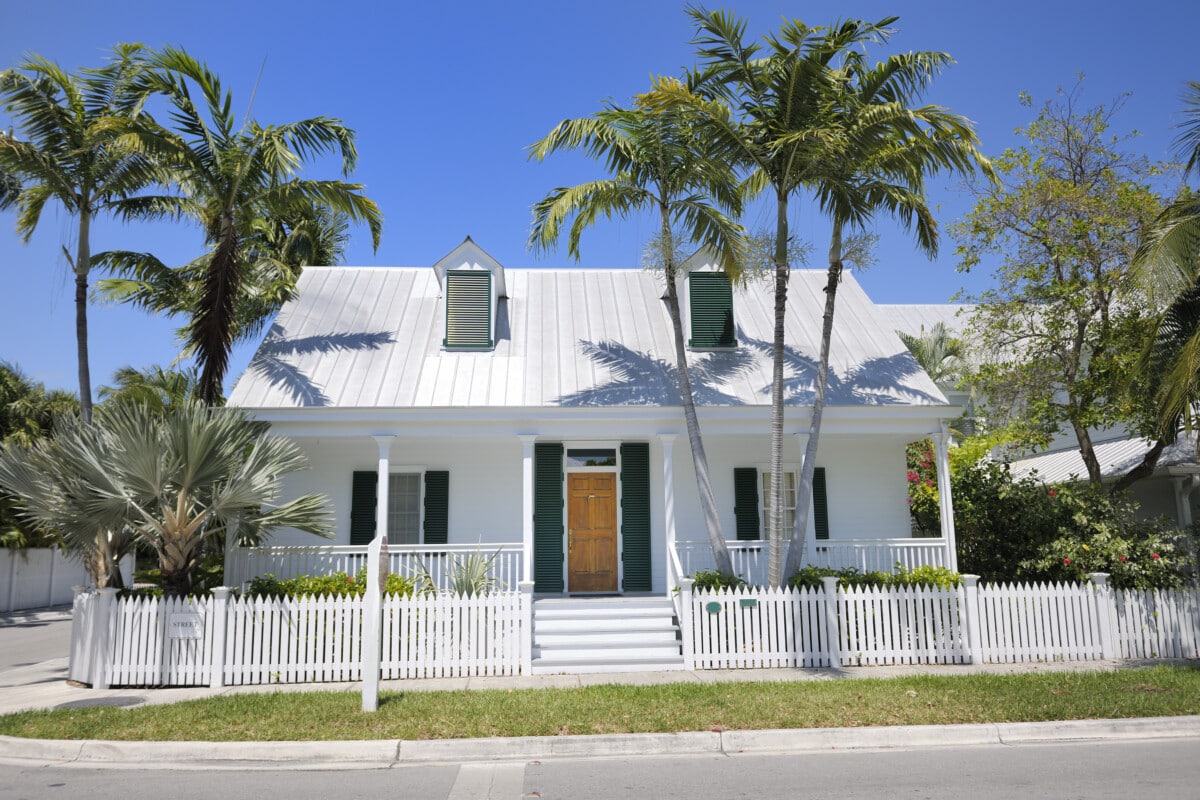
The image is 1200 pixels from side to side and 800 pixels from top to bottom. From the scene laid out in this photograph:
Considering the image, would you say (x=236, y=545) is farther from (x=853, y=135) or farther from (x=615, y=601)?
(x=853, y=135)

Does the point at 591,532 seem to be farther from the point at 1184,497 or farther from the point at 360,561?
the point at 1184,497

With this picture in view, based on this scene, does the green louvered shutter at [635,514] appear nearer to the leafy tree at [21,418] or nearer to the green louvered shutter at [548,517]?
the green louvered shutter at [548,517]

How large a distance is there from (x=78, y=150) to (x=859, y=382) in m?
13.2

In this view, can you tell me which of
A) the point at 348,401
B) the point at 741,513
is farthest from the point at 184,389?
the point at 741,513

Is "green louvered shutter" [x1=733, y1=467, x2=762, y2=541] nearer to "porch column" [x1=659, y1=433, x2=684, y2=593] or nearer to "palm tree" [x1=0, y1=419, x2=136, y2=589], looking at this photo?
"porch column" [x1=659, y1=433, x2=684, y2=593]

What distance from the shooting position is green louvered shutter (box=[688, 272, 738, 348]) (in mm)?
16141

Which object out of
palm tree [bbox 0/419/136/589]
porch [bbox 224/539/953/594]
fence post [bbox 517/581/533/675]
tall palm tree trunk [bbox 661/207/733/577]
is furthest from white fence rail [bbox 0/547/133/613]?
tall palm tree trunk [bbox 661/207/733/577]

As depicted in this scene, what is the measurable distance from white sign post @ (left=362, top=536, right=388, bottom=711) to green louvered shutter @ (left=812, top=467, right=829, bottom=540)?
8782mm

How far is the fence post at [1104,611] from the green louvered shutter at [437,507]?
33.5ft

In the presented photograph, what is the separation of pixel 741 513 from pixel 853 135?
686 cm

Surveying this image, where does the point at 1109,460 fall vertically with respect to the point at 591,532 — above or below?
above

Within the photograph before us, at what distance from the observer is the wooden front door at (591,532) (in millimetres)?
15000

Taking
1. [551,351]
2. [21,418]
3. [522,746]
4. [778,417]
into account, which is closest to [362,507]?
[551,351]

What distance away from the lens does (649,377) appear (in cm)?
1485
